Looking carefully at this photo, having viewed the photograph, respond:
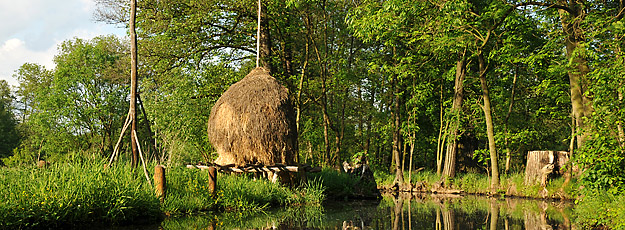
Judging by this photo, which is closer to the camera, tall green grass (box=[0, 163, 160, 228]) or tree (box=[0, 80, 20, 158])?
tall green grass (box=[0, 163, 160, 228])

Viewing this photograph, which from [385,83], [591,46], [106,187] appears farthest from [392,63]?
[106,187]

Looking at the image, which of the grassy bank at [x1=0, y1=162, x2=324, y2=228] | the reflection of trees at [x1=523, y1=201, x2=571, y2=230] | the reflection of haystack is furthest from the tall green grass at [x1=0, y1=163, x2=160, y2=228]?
the reflection of trees at [x1=523, y1=201, x2=571, y2=230]

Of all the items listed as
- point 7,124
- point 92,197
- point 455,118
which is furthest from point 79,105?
point 92,197

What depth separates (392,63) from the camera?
2164cm

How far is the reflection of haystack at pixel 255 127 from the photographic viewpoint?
13.3m

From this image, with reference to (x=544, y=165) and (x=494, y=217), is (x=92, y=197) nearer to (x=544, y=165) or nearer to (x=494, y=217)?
(x=494, y=217)

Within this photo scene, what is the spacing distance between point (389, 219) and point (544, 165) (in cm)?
921

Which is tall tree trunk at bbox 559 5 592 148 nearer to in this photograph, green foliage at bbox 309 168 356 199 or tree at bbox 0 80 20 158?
green foliage at bbox 309 168 356 199

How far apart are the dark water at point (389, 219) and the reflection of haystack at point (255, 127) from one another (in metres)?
2.04

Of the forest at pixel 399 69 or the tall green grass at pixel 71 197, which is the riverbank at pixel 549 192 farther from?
the tall green grass at pixel 71 197

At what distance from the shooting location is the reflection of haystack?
13.3 m

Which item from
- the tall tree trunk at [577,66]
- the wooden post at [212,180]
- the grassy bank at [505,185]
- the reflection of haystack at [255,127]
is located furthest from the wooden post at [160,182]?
the grassy bank at [505,185]

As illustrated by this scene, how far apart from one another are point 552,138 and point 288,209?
1894 centimetres

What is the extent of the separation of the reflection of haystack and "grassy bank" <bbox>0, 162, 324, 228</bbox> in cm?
219
